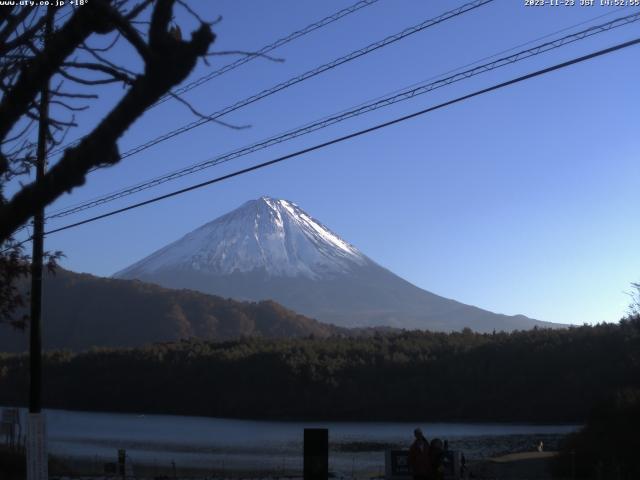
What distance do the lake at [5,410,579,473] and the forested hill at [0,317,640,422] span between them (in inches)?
222

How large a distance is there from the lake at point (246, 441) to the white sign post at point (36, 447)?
17.9m

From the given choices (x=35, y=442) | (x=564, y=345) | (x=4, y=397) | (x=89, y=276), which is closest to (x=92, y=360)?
(x=4, y=397)

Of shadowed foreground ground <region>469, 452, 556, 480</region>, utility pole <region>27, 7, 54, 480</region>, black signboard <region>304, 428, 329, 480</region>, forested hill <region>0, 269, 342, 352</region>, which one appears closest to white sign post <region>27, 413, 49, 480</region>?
utility pole <region>27, 7, 54, 480</region>

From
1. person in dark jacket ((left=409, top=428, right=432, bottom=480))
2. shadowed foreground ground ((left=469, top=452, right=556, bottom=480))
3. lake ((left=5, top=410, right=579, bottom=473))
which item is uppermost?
person in dark jacket ((left=409, top=428, right=432, bottom=480))

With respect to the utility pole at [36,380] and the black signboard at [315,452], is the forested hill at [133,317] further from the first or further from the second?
the black signboard at [315,452]

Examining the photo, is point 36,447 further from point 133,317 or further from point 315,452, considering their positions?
point 133,317

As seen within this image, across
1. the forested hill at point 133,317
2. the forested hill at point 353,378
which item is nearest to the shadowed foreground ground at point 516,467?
the forested hill at point 353,378

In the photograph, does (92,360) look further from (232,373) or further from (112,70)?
(112,70)

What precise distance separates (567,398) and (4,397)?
4411 centimetres

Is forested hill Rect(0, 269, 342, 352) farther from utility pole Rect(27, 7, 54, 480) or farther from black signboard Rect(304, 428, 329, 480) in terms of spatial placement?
black signboard Rect(304, 428, 329, 480)

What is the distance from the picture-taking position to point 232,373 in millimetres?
87500

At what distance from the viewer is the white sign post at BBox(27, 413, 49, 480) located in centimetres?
1491

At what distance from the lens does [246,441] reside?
2093 inches

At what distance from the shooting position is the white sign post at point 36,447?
48.9 ft
